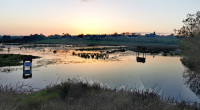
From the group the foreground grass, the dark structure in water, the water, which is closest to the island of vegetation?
the foreground grass

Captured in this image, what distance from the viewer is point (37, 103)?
34.1 feet

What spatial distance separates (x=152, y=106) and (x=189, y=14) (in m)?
34.8

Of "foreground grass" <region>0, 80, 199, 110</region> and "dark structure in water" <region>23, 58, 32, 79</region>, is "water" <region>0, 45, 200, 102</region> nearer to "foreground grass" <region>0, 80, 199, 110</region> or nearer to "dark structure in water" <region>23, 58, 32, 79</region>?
"dark structure in water" <region>23, 58, 32, 79</region>

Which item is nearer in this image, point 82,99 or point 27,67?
point 82,99

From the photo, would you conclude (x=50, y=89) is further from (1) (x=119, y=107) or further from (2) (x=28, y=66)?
(2) (x=28, y=66)

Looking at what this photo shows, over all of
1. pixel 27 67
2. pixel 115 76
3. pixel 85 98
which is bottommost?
pixel 115 76

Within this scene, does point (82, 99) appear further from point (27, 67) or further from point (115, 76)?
point (27, 67)

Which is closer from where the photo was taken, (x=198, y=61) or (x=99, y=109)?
A: (x=99, y=109)

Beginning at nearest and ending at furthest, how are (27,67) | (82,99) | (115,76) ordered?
1. (82,99)
2. (115,76)
3. (27,67)

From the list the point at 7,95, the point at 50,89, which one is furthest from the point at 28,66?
the point at 7,95

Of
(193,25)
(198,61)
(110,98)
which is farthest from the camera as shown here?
(193,25)

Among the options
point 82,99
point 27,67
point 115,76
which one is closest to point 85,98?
point 82,99

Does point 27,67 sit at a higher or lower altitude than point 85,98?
lower

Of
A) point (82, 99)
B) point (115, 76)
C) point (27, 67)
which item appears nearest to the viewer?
point (82, 99)
